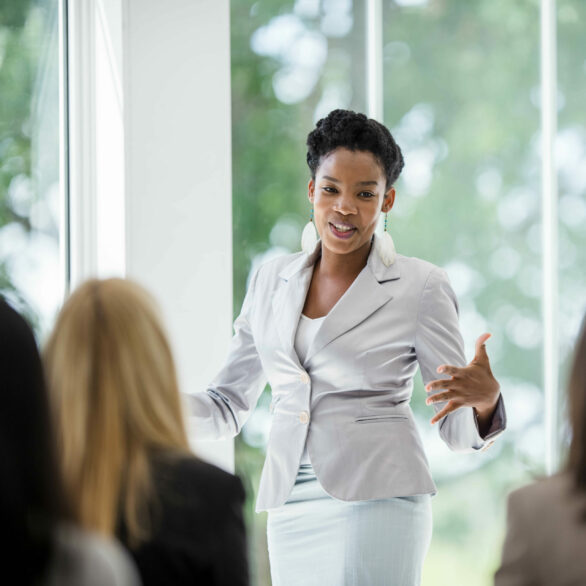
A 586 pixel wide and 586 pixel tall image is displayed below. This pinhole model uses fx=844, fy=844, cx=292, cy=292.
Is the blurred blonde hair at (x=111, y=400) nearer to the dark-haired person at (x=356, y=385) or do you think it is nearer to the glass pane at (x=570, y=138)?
the dark-haired person at (x=356, y=385)

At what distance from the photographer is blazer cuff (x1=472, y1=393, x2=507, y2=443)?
210 centimetres

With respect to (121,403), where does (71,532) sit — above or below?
below

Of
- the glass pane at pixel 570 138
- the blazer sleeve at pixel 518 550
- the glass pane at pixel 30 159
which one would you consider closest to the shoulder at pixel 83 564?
the blazer sleeve at pixel 518 550

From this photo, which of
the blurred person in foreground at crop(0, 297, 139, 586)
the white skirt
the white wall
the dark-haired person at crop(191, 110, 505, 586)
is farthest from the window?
the blurred person in foreground at crop(0, 297, 139, 586)

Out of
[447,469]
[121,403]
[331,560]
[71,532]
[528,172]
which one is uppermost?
[528,172]

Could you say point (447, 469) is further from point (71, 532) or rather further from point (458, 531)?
point (71, 532)

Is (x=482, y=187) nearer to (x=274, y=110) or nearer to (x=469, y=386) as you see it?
(x=274, y=110)

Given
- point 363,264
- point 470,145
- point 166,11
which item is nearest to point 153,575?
point 363,264

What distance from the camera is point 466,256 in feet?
13.9

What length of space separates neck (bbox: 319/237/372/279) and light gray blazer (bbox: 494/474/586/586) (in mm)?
1259

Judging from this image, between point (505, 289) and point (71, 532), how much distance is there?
11.3 ft

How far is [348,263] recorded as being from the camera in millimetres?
2426

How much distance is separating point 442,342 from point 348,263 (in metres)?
0.38

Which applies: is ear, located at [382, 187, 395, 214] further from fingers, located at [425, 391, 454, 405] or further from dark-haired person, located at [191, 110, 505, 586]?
fingers, located at [425, 391, 454, 405]
